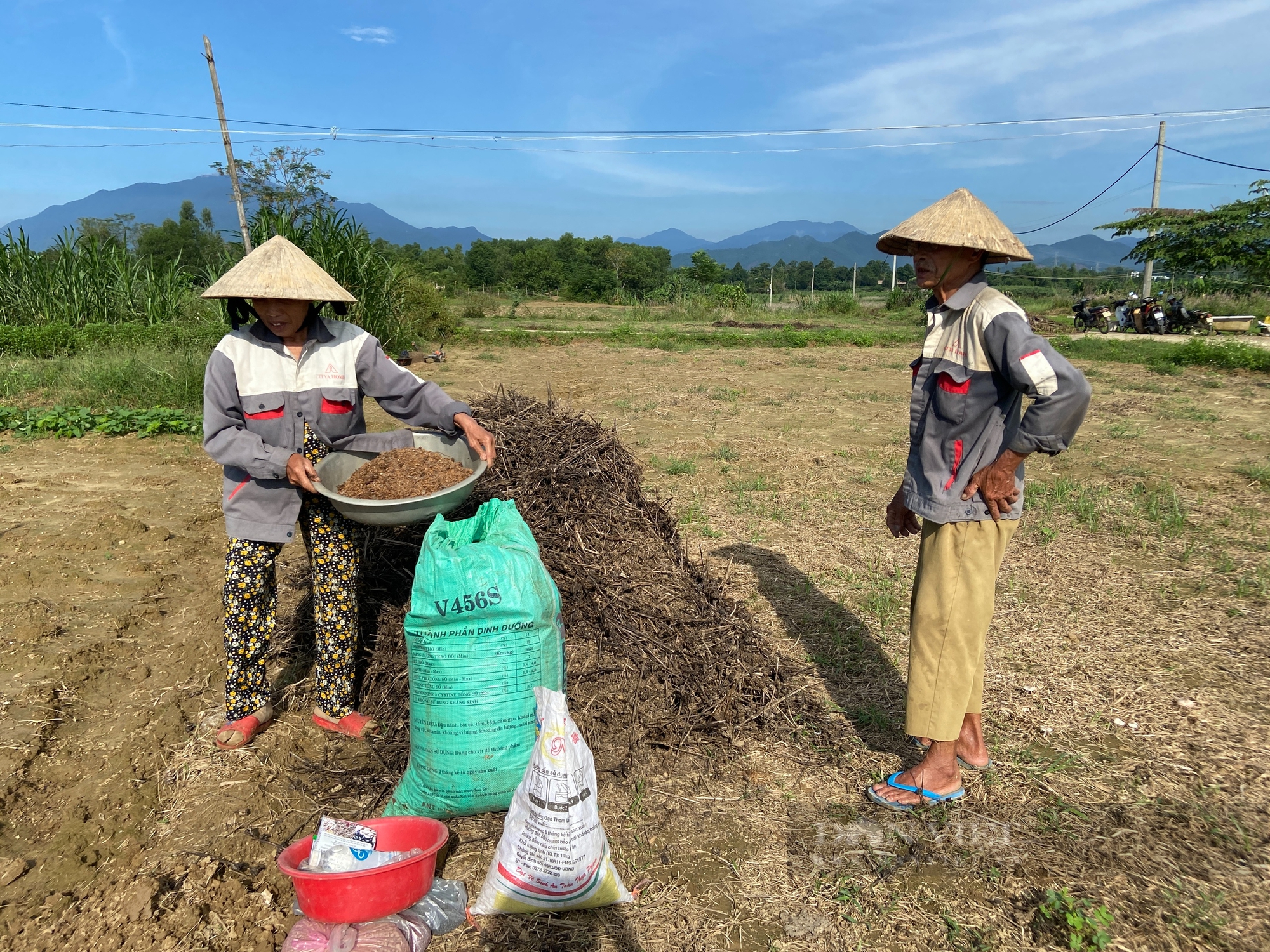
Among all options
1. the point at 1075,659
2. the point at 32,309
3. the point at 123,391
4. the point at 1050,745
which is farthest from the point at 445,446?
the point at 32,309

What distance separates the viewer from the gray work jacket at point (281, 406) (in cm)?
227

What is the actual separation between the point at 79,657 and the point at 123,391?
6245 mm

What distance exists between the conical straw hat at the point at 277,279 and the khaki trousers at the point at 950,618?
6.04ft

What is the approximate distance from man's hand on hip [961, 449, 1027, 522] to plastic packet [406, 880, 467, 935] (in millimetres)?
1684

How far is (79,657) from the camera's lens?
3148 mm

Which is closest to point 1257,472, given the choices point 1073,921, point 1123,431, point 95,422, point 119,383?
point 1123,431

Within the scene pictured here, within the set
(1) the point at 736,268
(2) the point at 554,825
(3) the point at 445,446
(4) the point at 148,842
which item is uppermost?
(1) the point at 736,268

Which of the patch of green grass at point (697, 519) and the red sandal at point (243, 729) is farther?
the patch of green grass at point (697, 519)

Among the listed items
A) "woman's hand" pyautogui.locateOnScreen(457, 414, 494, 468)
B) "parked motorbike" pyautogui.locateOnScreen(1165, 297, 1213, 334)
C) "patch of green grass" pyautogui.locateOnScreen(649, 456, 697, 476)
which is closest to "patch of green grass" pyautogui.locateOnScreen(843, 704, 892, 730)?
"woman's hand" pyautogui.locateOnScreen(457, 414, 494, 468)

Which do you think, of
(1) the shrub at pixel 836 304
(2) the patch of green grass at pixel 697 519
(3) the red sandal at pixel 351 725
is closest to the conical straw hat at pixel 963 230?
(3) the red sandal at pixel 351 725

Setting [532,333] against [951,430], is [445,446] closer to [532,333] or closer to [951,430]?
[951,430]

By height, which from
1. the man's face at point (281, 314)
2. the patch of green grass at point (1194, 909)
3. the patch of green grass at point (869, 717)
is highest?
the man's face at point (281, 314)

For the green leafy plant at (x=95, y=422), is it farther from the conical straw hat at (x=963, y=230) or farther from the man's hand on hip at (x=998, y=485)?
the man's hand on hip at (x=998, y=485)

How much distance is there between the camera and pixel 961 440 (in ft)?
6.81
